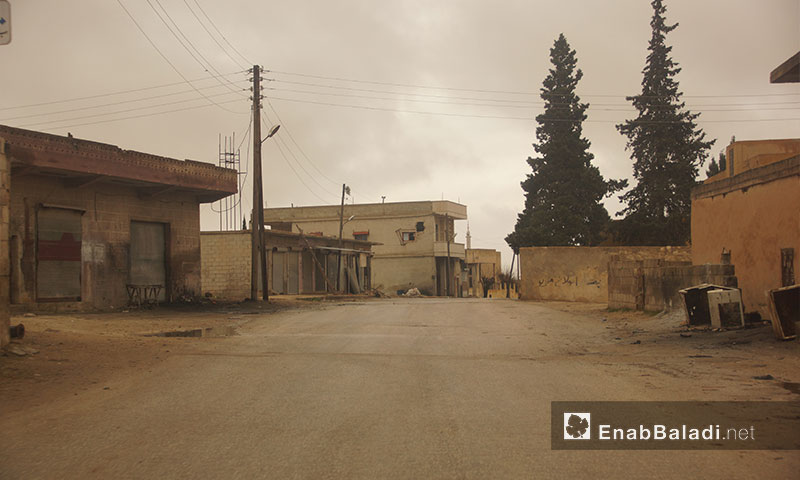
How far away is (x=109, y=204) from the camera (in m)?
22.9

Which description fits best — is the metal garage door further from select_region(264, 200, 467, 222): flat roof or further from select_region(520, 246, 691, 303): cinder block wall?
select_region(264, 200, 467, 222): flat roof

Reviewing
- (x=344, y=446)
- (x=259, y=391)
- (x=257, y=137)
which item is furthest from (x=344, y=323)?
(x=257, y=137)

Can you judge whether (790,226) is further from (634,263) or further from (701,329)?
(634,263)

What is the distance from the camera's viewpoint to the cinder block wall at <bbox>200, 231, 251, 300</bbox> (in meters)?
40.4

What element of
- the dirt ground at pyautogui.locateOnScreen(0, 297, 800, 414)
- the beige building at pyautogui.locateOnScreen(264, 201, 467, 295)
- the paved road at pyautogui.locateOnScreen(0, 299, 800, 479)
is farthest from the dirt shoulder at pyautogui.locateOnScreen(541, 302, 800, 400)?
the beige building at pyautogui.locateOnScreen(264, 201, 467, 295)

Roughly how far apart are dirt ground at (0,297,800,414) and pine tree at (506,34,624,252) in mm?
24770

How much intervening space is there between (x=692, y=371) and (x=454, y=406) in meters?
A: 4.09

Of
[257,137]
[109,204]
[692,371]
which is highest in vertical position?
[257,137]

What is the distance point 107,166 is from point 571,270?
21.3m

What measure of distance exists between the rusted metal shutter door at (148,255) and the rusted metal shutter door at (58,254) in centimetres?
266

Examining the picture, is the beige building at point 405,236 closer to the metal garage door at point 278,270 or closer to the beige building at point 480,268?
the beige building at point 480,268

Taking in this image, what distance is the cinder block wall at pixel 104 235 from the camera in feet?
64.8

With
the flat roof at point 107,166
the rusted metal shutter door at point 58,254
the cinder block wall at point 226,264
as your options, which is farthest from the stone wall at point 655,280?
the cinder block wall at point 226,264

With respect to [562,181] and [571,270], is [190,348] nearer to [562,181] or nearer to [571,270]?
[571,270]
